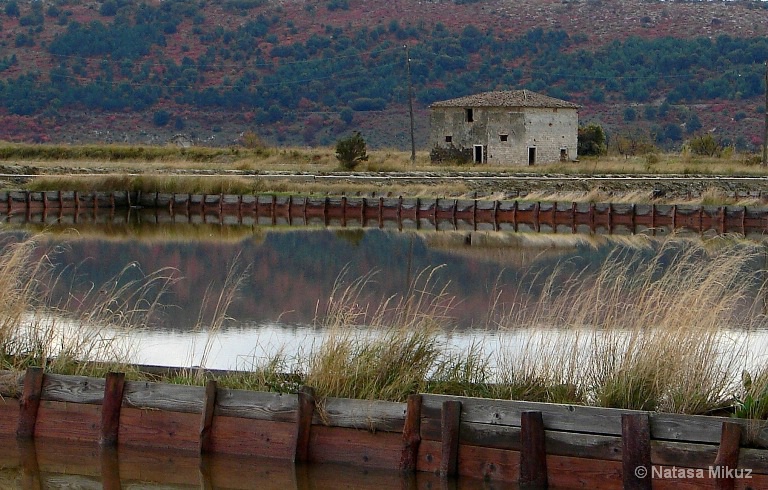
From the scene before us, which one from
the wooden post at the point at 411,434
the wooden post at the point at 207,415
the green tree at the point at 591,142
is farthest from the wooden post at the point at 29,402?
the green tree at the point at 591,142

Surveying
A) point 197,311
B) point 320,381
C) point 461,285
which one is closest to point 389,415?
point 320,381

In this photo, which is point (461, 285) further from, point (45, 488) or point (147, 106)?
point (147, 106)

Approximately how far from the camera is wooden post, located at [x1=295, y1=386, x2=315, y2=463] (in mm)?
9016

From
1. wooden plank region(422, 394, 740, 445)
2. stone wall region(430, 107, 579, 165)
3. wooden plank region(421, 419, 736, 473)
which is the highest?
wooden plank region(422, 394, 740, 445)

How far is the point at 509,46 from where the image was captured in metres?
114

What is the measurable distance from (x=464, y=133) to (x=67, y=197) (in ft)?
77.9

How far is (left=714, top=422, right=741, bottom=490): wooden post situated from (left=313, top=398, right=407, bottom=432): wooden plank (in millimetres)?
2260

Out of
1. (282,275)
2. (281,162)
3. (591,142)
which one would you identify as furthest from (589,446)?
(591,142)

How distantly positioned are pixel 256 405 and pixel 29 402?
1.98 metres

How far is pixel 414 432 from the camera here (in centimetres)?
878

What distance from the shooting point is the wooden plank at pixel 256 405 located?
30.1 ft

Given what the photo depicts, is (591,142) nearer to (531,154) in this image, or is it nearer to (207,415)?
(531,154)

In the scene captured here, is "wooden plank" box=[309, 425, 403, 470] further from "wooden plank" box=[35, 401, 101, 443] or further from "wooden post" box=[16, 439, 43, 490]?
"wooden post" box=[16, 439, 43, 490]

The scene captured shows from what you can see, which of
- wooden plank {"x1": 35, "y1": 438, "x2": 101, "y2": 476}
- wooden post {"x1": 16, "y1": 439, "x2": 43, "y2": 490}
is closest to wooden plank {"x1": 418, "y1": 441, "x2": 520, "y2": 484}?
wooden plank {"x1": 35, "y1": 438, "x2": 101, "y2": 476}
